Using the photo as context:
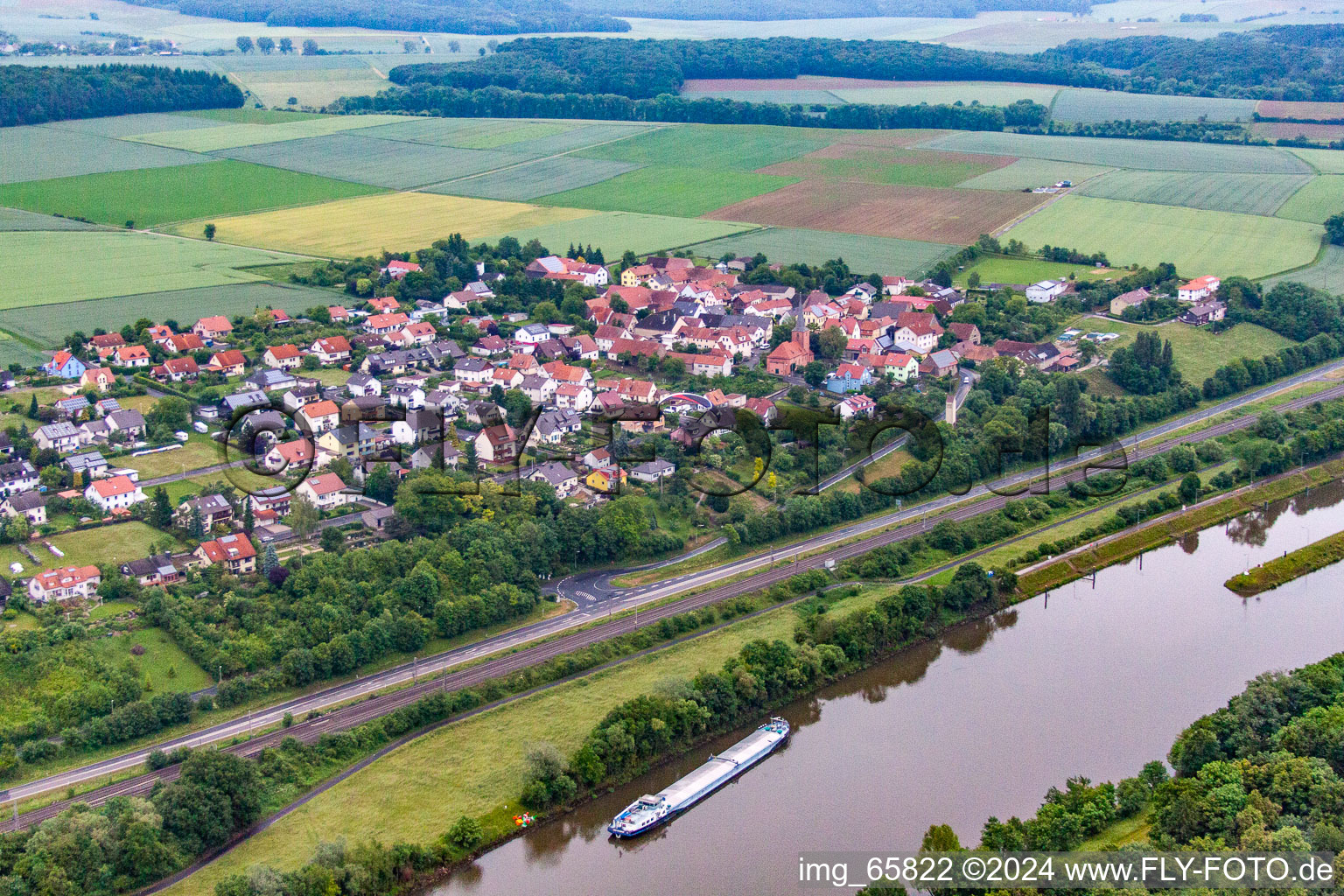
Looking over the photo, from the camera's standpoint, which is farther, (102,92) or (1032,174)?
(102,92)

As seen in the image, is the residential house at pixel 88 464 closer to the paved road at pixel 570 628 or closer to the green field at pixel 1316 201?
the paved road at pixel 570 628

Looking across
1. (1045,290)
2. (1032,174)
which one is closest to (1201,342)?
(1045,290)

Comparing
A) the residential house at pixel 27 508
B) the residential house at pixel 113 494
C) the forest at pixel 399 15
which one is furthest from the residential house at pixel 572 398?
the forest at pixel 399 15

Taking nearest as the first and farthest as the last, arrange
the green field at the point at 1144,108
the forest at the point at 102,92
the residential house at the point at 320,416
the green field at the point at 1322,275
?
1. the residential house at the point at 320,416
2. the green field at the point at 1322,275
3. the forest at the point at 102,92
4. the green field at the point at 1144,108

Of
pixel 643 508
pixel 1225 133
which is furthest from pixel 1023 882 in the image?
pixel 1225 133

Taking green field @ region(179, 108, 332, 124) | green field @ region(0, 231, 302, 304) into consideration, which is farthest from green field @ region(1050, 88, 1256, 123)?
green field @ region(0, 231, 302, 304)

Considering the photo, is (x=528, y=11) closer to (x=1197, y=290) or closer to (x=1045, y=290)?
(x=1045, y=290)

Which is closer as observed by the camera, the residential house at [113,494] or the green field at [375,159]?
the residential house at [113,494]
